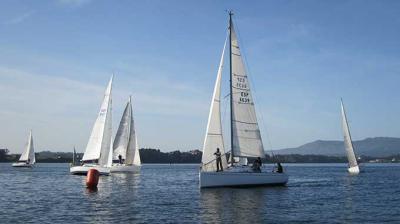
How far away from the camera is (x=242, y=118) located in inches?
1704

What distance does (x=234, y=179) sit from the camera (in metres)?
40.8

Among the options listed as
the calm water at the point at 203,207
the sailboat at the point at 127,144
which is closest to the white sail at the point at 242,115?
the calm water at the point at 203,207

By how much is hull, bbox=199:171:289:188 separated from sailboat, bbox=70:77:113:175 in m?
28.3

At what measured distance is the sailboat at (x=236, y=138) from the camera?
40.5 meters

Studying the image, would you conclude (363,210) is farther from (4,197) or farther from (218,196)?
(4,197)

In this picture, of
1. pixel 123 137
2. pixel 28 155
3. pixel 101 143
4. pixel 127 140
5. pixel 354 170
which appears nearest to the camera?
pixel 101 143

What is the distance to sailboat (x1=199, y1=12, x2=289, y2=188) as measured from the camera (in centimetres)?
4053

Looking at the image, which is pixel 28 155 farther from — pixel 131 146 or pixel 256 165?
pixel 256 165

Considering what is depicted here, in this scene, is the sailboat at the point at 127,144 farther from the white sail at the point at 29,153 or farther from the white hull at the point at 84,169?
the white sail at the point at 29,153

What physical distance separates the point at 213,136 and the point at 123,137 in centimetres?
3996

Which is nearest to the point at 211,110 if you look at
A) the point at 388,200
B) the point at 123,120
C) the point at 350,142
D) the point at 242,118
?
the point at 242,118

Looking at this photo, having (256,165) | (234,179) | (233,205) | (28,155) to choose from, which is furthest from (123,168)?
(28,155)

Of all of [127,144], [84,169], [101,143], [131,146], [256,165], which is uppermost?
[127,144]

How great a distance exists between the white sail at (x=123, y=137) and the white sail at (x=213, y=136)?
39.1 metres
